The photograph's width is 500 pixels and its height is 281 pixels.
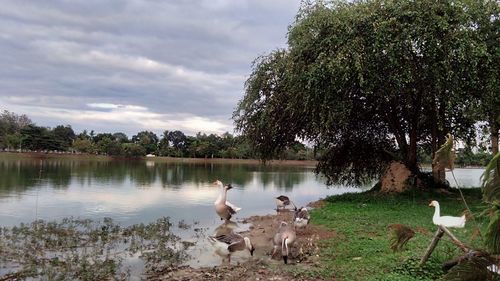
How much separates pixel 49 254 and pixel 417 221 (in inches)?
371

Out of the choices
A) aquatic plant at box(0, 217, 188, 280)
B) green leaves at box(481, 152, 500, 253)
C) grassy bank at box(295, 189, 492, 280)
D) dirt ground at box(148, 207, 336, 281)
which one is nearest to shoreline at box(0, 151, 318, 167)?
grassy bank at box(295, 189, 492, 280)

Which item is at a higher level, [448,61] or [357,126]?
[448,61]

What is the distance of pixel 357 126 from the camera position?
20547 mm

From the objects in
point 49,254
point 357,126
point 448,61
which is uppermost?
point 448,61

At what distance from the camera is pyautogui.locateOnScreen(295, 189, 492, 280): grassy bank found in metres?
7.57

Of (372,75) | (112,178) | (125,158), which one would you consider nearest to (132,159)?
(125,158)

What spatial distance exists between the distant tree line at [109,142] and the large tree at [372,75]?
185ft

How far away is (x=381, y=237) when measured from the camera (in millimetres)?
10664

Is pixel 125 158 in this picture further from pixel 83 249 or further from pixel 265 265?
pixel 265 265

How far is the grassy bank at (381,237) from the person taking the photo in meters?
7.57

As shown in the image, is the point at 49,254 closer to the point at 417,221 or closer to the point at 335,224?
the point at 335,224

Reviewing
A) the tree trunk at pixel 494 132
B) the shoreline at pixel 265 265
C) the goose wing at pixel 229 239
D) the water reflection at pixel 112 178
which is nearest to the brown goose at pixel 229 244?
the goose wing at pixel 229 239

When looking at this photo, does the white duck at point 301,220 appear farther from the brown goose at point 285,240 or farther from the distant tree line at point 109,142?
the distant tree line at point 109,142

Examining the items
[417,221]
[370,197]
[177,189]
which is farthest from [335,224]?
[177,189]
